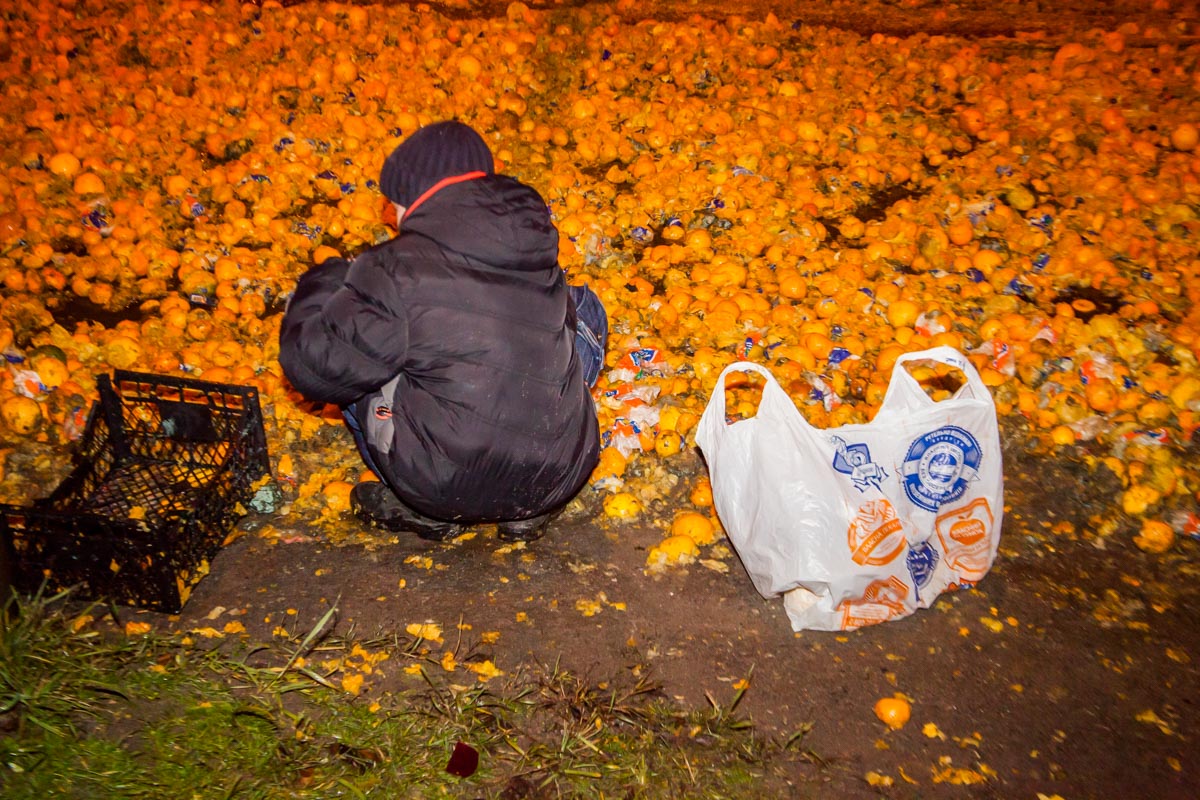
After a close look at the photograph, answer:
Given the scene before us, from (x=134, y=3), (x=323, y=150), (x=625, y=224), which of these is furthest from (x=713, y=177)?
(x=134, y=3)

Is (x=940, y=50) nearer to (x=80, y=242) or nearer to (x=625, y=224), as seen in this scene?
(x=625, y=224)

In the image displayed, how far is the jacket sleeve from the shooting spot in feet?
8.68

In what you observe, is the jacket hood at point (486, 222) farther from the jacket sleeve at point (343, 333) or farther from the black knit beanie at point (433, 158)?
the jacket sleeve at point (343, 333)

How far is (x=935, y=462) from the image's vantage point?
3.04 metres

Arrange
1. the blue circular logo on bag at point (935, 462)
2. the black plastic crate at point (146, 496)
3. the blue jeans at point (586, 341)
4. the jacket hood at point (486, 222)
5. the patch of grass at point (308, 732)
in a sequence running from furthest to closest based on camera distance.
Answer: the blue jeans at point (586, 341), the blue circular logo on bag at point (935, 462), the black plastic crate at point (146, 496), the jacket hood at point (486, 222), the patch of grass at point (308, 732)

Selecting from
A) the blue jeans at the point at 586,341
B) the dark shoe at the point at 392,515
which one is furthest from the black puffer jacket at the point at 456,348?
the dark shoe at the point at 392,515

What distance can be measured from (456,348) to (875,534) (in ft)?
5.55

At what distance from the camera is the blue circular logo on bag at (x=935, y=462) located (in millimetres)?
3031

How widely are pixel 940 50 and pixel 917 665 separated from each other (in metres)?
5.20

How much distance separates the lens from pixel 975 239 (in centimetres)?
484

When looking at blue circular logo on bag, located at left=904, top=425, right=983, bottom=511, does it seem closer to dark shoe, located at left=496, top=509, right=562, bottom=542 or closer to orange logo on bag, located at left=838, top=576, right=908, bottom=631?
orange logo on bag, located at left=838, top=576, right=908, bottom=631

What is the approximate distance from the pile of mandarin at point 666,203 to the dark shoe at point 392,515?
164mm

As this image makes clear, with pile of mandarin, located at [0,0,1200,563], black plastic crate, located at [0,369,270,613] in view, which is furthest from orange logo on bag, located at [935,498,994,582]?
black plastic crate, located at [0,369,270,613]

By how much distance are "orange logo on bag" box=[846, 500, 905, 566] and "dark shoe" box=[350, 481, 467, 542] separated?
5.62ft
